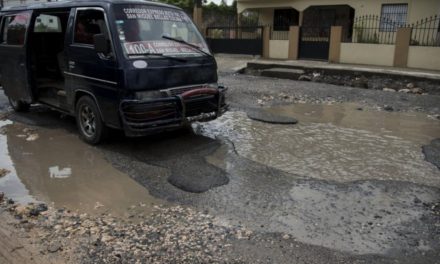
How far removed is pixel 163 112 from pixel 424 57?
11.8 metres

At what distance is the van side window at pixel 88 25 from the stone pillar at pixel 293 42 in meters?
12.4

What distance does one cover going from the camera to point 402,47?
47.7 feet

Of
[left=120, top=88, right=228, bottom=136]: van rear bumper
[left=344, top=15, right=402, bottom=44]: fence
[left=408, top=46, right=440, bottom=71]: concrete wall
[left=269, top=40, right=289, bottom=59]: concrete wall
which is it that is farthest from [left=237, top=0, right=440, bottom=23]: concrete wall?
[left=120, top=88, right=228, bottom=136]: van rear bumper

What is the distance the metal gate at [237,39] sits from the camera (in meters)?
19.0

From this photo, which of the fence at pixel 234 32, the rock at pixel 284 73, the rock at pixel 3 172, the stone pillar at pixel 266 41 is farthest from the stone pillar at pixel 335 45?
the rock at pixel 3 172

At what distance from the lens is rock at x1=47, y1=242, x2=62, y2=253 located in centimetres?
346

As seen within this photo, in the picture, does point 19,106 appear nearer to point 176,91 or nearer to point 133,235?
point 176,91

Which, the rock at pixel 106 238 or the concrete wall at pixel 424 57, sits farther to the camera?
the concrete wall at pixel 424 57

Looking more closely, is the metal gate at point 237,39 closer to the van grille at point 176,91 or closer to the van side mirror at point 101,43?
the van grille at point 176,91

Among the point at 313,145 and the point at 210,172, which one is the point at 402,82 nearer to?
the point at 313,145

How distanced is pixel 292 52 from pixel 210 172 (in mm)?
13287

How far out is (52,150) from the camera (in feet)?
20.4

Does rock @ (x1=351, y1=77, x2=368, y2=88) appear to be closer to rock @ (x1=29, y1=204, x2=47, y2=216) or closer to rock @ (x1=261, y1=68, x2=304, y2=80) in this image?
rock @ (x1=261, y1=68, x2=304, y2=80)

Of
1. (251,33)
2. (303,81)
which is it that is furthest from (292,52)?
(303,81)
